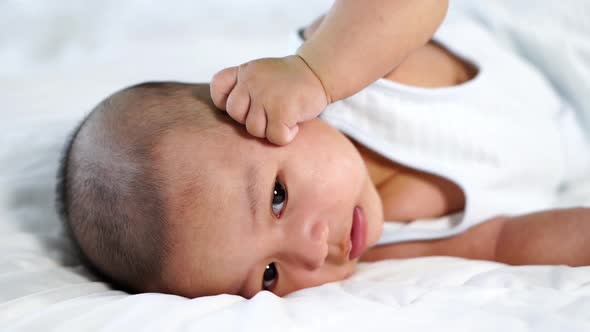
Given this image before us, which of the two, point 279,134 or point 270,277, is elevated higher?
point 279,134

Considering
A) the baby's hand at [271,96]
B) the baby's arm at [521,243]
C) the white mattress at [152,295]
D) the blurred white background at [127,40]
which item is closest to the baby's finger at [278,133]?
the baby's hand at [271,96]

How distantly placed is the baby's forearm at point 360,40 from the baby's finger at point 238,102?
0.12 meters

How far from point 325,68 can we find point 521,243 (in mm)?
498

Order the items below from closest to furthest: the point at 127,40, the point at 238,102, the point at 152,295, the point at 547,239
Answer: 1. the point at 152,295
2. the point at 238,102
3. the point at 547,239
4. the point at 127,40

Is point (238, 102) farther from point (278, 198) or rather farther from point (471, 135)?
point (471, 135)

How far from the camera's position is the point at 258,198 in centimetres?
93

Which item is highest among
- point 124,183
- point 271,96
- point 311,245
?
point 271,96

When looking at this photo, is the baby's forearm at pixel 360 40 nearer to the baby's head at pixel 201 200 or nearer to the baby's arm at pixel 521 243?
the baby's head at pixel 201 200

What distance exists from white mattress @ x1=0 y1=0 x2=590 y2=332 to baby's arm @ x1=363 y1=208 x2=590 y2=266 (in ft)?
0.48

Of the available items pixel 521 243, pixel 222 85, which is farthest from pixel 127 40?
pixel 521 243

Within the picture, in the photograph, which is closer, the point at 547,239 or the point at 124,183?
the point at 124,183

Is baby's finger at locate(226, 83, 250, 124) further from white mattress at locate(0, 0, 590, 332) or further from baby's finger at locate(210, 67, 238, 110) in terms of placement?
white mattress at locate(0, 0, 590, 332)

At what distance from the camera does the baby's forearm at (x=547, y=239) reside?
42.0 inches

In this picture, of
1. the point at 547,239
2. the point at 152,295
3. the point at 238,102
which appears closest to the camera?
the point at 152,295
